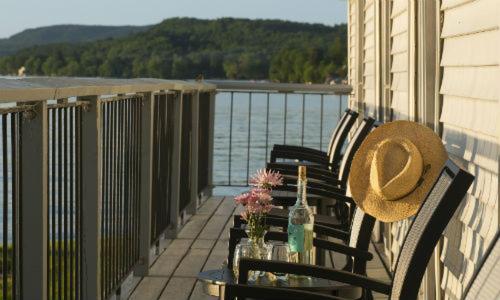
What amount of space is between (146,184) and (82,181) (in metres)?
1.61

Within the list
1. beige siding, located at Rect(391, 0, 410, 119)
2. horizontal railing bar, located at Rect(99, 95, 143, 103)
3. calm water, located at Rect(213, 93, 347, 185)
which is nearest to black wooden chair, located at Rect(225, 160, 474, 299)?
horizontal railing bar, located at Rect(99, 95, 143, 103)

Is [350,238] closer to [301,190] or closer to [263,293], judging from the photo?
[301,190]

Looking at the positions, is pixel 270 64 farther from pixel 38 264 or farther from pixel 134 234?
pixel 38 264

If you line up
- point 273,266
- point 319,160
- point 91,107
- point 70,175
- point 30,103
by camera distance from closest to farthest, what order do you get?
1. point 273,266
2. point 30,103
3. point 70,175
4. point 91,107
5. point 319,160

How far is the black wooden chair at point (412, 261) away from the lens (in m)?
2.27

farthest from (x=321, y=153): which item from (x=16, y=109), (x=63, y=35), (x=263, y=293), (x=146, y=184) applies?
(x=63, y=35)

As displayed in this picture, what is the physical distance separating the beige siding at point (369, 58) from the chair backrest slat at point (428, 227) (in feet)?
16.8

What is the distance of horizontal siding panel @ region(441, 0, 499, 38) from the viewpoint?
2.88m

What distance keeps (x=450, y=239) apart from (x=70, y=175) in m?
1.34

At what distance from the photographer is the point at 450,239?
144 inches

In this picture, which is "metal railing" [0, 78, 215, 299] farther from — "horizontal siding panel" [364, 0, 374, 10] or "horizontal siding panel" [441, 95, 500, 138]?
"horizontal siding panel" [364, 0, 374, 10]

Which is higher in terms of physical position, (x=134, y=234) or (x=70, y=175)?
(x=70, y=175)

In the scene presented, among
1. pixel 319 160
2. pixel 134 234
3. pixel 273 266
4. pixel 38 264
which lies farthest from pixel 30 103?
pixel 319 160

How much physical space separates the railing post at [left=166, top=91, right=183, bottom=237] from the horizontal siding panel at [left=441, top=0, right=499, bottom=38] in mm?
3336
